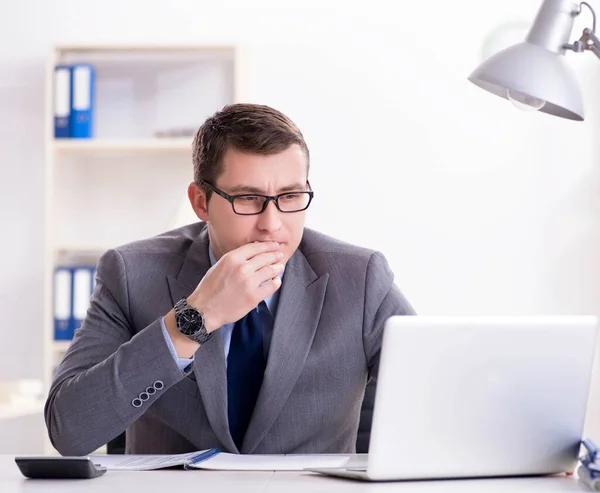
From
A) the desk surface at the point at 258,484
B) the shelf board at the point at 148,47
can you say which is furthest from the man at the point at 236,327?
the shelf board at the point at 148,47

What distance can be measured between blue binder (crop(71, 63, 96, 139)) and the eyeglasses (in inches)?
79.6

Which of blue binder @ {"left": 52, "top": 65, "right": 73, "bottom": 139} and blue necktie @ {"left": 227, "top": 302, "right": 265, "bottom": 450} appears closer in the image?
blue necktie @ {"left": 227, "top": 302, "right": 265, "bottom": 450}

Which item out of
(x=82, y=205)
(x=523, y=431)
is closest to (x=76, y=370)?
(x=523, y=431)

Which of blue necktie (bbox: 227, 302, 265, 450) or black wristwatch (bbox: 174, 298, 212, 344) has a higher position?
black wristwatch (bbox: 174, 298, 212, 344)

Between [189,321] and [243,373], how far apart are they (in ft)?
0.87

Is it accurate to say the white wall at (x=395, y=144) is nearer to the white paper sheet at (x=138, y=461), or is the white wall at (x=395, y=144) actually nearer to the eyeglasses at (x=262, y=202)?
the eyeglasses at (x=262, y=202)

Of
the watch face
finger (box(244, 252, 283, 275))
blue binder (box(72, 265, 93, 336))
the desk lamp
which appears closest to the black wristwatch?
the watch face

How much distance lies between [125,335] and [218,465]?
1.59 ft

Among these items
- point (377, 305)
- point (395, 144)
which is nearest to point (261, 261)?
point (377, 305)

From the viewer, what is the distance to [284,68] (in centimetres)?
394

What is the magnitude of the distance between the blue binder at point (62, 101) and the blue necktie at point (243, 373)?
2057 mm

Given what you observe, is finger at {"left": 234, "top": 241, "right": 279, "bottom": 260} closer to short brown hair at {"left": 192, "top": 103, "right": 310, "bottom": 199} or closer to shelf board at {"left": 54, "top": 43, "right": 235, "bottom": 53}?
short brown hair at {"left": 192, "top": 103, "right": 310, "bottom": 199}

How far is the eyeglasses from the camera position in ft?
5.67

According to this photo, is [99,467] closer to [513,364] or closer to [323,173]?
[513,364]
